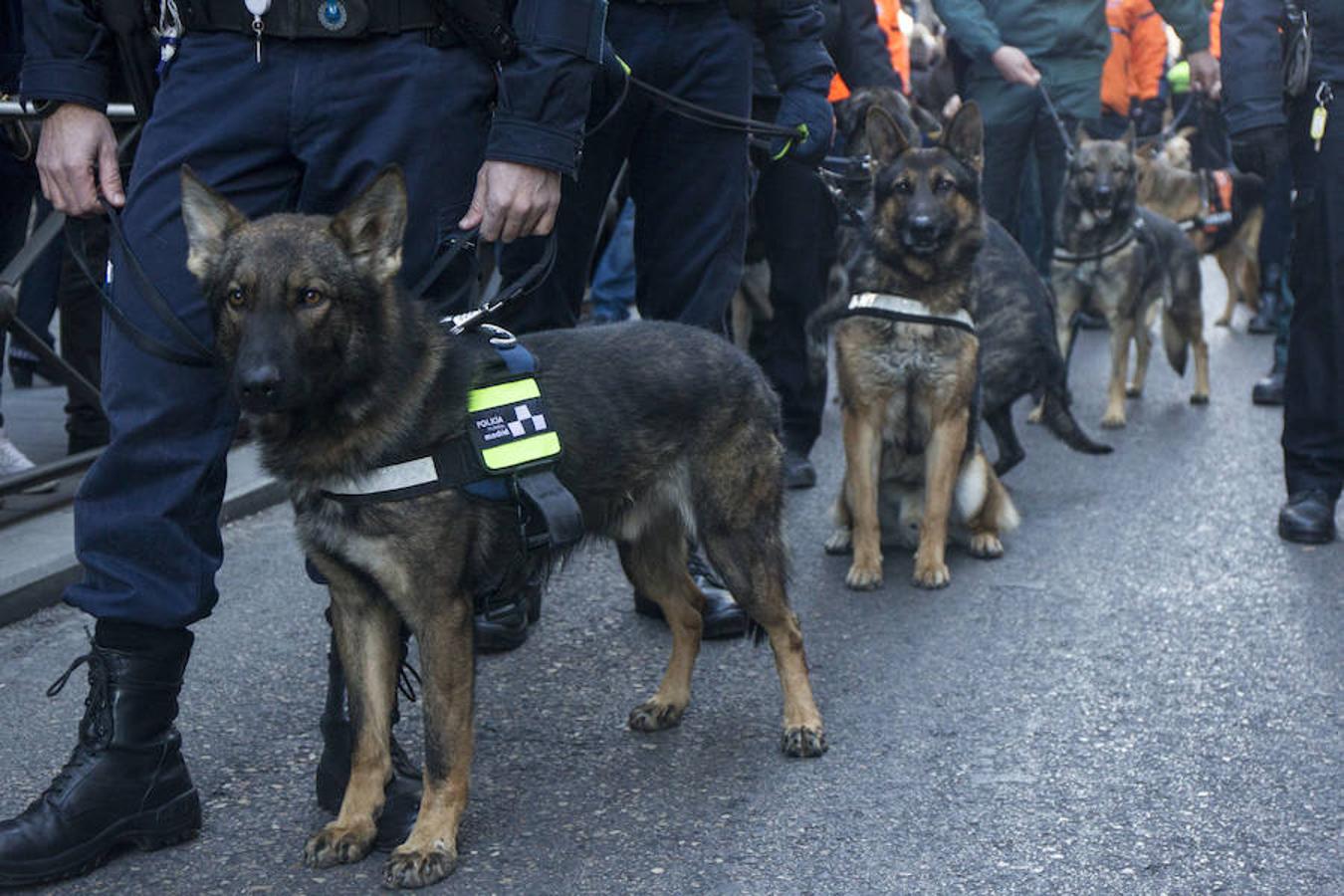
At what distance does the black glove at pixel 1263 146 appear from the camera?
215 inches

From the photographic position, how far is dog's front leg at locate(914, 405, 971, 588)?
538 centimetres

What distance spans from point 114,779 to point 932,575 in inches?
116

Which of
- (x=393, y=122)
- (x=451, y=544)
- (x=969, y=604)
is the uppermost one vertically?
(x=393, y=122)

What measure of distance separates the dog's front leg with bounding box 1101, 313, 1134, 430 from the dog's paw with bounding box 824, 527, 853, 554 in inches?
112

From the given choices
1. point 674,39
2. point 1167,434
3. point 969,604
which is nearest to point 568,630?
point 969,604

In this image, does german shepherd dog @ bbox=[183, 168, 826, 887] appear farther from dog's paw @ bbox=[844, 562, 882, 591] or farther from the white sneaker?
the white sneaker

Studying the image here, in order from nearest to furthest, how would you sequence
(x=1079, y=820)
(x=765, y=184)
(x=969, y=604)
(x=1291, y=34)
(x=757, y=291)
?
(x=1079, y=820)
(x=969, y=604)
(x=1291, y=34)
(x=765, y=184)
(x=757, y=291)

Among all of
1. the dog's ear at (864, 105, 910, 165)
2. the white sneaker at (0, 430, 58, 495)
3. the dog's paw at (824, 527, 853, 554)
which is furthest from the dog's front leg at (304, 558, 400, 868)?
the dog's ear at (864, 105, 910, 165)

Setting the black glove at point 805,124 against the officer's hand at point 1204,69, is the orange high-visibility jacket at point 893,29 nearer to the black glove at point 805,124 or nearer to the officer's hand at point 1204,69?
the officer's hand at point 1204,69

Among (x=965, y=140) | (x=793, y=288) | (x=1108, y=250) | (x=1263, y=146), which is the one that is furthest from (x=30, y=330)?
(x=1108, y=250)

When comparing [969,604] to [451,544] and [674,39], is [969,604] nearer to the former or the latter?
[674,39]

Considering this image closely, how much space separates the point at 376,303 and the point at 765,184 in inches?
139

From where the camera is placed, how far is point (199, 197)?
2893mm

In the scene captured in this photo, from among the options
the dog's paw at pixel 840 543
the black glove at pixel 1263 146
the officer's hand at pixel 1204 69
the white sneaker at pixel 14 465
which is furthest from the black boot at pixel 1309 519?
the officer's hand at pixel 1204 69
